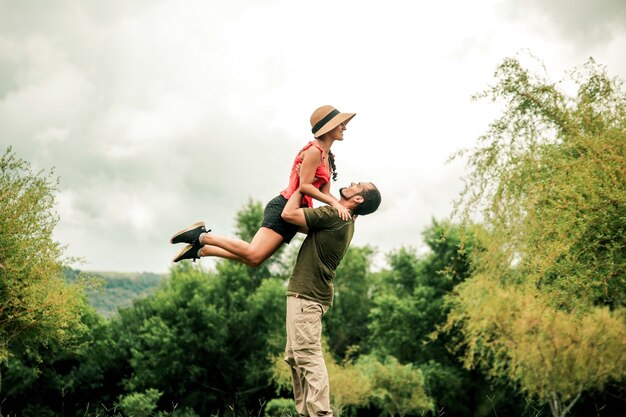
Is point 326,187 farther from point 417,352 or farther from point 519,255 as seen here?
→ point 417,352

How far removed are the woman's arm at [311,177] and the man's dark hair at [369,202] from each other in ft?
0.69

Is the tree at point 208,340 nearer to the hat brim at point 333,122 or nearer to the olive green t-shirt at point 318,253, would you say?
the hat brim at point 333,122

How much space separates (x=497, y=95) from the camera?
15039 mm

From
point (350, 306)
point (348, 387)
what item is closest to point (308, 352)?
point (348, 387)

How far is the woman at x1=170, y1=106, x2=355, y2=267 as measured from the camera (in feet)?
19.7

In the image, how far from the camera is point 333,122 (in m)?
6.22

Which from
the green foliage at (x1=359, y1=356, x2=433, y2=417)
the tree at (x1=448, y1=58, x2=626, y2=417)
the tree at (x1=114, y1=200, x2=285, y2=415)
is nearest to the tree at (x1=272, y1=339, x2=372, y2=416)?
the green foliage at (x1=359, y1=356, x2=433, y2=417)

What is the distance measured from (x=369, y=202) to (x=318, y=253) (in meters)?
0.72

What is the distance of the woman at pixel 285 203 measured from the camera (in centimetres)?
600

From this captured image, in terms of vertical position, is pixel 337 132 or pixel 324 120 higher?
pixel 324 120

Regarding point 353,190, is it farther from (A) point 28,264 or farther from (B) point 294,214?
(A) point 28,264

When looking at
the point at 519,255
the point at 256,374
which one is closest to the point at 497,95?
the point at 519,255

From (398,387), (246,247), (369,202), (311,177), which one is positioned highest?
(311,177)

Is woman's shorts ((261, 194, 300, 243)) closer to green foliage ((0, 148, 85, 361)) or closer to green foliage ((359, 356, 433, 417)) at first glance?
green foliage ((0, 148, 85, 361))
